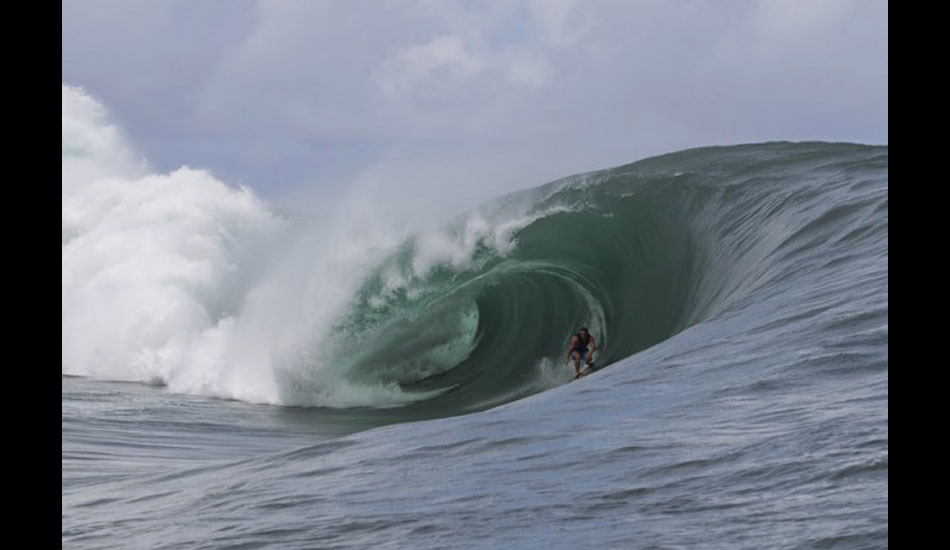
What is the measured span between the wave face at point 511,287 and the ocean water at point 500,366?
0.14 ft

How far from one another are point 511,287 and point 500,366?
1578 mm

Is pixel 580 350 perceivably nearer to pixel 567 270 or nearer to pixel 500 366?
pixel 500 366

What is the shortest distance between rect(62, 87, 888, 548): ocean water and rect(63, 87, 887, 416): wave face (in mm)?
43

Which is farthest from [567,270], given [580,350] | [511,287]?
[580,350]

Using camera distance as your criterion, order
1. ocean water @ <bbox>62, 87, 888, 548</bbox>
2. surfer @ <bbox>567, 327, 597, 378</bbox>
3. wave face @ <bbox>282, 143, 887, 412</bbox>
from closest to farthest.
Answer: ocean water @ <bbox>62, 87, 888, 548</bbox> < surfer @ <bbox>567, 327, 597, 378</bbox> < wave face @ <bbox>282, 143, 887, 412</bbox>

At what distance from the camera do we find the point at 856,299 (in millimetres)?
7824

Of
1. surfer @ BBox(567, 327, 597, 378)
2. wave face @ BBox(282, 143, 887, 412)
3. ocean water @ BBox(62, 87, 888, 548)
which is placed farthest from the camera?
wave face @ BBox(282, 143, 887, 412)

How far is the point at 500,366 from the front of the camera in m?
14.7

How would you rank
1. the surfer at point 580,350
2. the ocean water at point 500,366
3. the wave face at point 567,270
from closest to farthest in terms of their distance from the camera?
the ocean water at point 500,366 < the surfer at point 580,350 < the wave face at point 567,270

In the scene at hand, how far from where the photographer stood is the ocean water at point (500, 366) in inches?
175

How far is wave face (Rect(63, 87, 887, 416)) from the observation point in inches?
535
